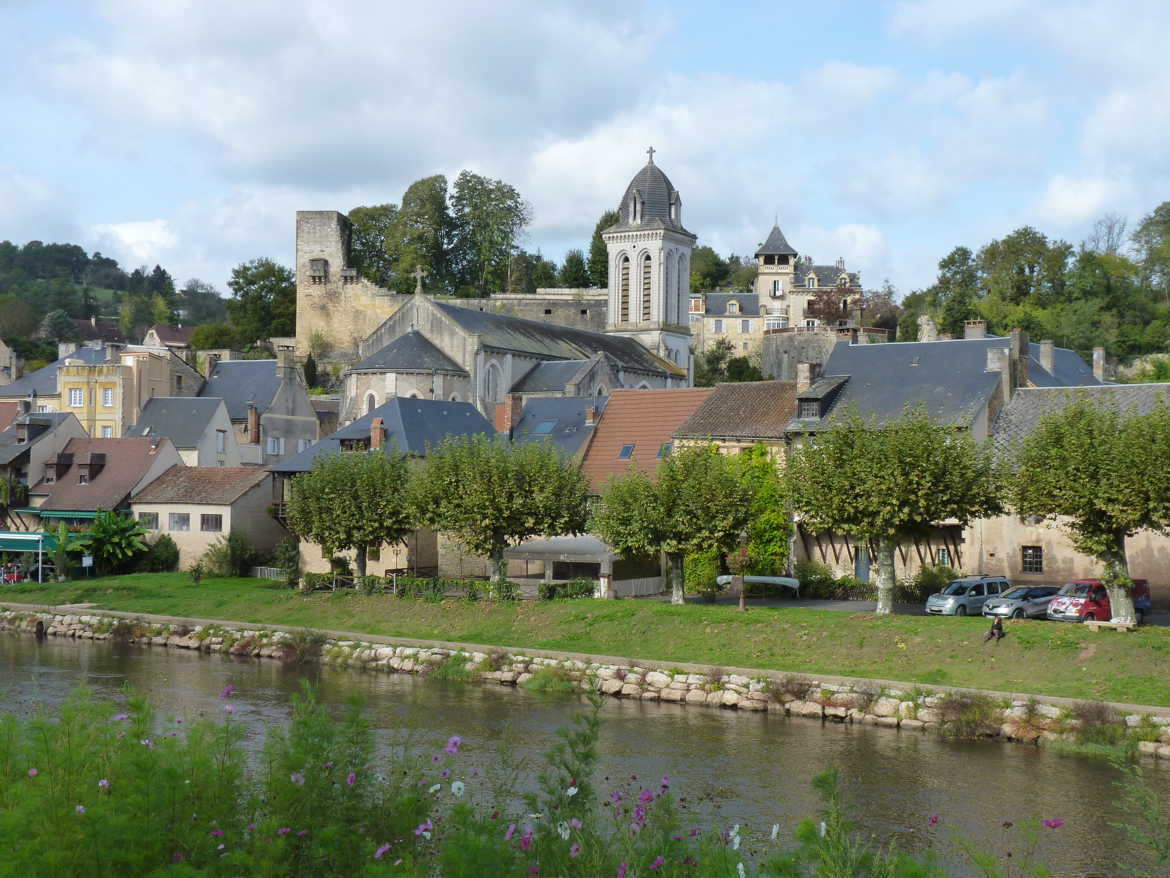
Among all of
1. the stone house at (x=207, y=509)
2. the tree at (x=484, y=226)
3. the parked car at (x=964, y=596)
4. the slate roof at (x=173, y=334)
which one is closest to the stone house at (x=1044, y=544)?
the parked car at (x=964, y=596)

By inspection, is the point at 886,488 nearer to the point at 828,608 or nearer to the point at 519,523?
the point at 828,608

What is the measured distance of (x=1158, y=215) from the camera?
70.4m

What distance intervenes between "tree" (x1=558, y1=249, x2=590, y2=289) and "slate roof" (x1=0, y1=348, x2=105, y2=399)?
136 feet

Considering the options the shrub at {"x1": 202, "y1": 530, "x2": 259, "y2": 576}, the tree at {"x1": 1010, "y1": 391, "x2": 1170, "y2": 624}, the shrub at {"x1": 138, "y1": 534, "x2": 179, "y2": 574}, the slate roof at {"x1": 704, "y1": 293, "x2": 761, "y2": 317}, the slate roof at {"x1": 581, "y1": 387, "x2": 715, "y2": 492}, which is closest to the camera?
the tree at {"x1": 1010, "y1": 391, "x2": 1170, "y2": 624}

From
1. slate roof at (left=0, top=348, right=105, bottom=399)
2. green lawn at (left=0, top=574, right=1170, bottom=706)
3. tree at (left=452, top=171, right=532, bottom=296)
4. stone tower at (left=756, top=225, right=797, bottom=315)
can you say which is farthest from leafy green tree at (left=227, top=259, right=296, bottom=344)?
green lawn at (left=0, top=574, right=1170, bottom=706)

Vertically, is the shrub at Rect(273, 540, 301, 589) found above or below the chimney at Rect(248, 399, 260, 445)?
below

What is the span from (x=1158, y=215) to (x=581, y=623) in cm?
5495

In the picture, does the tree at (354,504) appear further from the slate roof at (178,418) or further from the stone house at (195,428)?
the slate roof at (178,418)

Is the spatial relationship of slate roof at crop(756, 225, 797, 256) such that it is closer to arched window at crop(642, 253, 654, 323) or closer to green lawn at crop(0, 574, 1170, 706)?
arched window at crop(642, 253, 654, 323)

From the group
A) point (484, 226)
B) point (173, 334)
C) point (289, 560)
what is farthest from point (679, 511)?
point (173, 334)

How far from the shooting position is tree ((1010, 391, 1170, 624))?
2408 cm

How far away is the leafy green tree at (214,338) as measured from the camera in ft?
290

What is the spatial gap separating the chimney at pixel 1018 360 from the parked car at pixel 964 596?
9.00 metres

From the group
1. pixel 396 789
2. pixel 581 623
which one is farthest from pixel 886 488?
pixel 396 789
